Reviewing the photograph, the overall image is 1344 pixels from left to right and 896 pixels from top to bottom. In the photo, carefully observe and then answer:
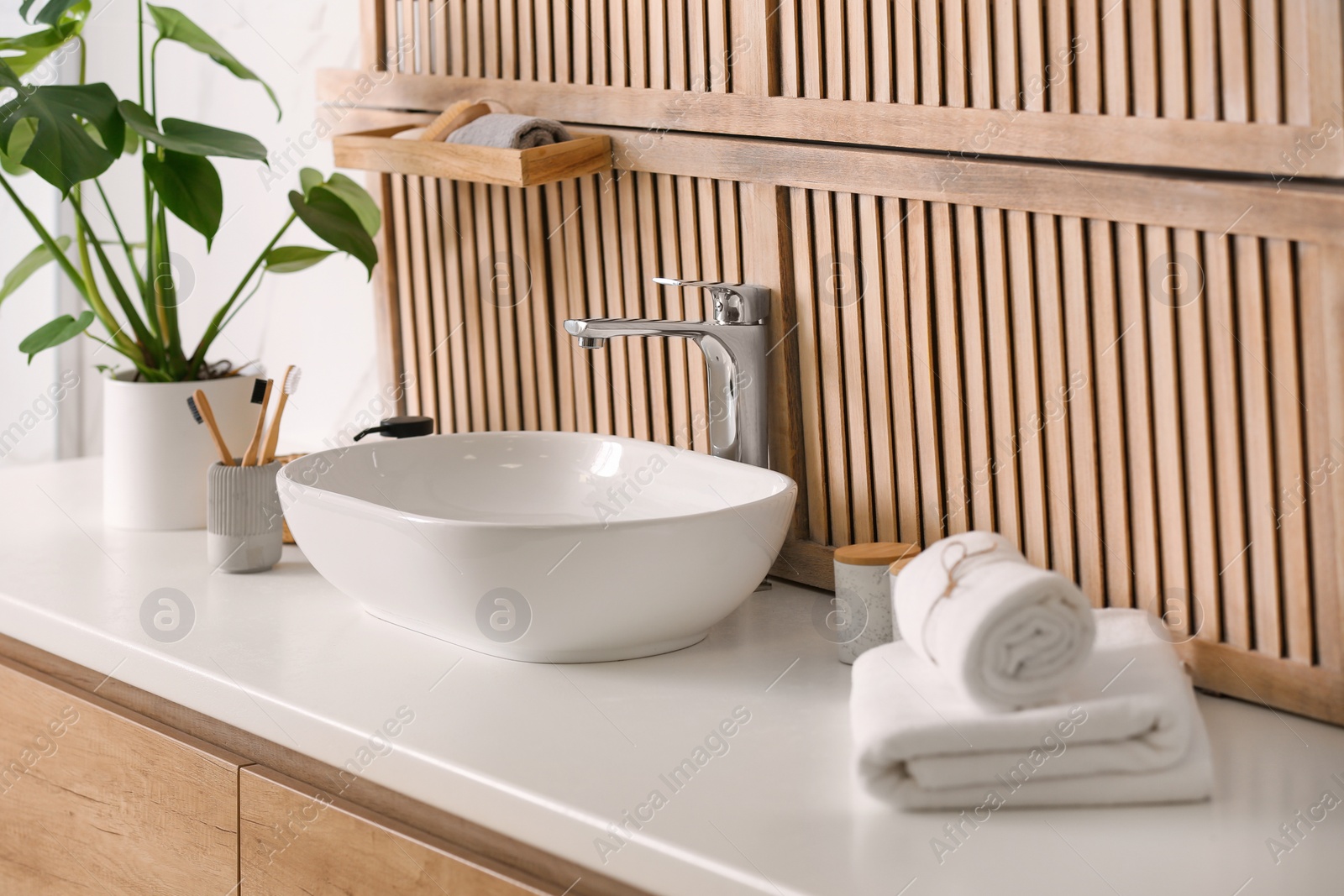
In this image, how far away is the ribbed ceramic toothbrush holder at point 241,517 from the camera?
1427 millimetres

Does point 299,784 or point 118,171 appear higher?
point 118,171

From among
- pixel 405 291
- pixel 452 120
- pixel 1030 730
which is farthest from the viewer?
pixel 405 291

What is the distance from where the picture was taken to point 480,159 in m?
1.41

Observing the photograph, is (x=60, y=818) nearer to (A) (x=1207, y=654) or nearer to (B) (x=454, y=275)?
(B) (x=454, y=275)

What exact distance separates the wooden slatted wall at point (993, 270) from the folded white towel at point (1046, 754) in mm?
A: 220

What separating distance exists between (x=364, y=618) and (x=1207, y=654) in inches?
30.9

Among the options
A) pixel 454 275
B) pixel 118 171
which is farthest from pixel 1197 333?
pixel 118 171

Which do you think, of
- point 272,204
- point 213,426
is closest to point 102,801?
point 213,426

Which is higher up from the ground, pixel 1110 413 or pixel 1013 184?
pixel 1013 184

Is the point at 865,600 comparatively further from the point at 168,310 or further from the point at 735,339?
the point at 168,310

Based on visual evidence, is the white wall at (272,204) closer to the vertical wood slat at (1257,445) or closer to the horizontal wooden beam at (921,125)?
the horizontal wooden beam at (921,125)

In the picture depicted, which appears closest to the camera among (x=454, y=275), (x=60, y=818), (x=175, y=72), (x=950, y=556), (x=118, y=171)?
(x=950, y=556)

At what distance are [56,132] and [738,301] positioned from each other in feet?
2.40

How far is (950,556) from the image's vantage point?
37.2 inches
